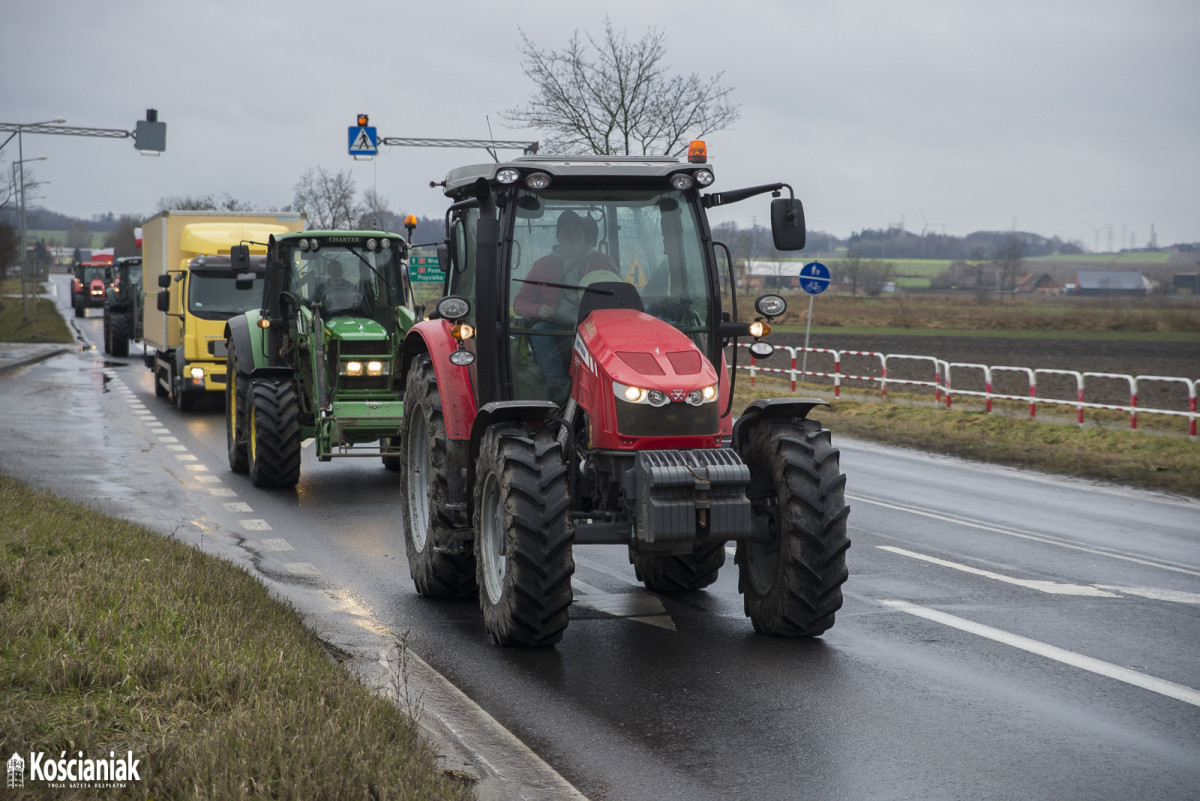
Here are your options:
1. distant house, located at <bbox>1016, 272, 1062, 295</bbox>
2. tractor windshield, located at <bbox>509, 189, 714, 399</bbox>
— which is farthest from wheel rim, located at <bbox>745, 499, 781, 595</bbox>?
distant house, located at <bbox>1016, 272, 1062, 295</bbox>

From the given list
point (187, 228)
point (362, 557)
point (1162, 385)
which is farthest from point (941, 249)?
point (362, 557)

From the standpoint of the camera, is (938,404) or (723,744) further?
(938,404)

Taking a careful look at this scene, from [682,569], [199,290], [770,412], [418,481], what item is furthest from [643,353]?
[199,290]

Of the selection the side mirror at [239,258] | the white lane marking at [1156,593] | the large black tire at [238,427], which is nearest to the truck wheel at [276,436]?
the large black tire at [238,427]

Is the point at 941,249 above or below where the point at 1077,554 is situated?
above

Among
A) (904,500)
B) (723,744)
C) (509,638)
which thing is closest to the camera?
(723,744)

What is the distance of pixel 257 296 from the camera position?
22469mm

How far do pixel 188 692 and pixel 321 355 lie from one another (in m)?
8.65

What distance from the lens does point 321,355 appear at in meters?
13.6

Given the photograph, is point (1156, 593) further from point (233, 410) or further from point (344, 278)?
point (233, 410)

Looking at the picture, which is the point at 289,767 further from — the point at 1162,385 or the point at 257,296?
the point at 1162,385

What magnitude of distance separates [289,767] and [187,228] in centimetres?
2091

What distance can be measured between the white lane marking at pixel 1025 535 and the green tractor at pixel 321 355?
16.8 feet

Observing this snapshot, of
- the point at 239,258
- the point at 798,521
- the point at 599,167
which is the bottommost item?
the point at 798,521
